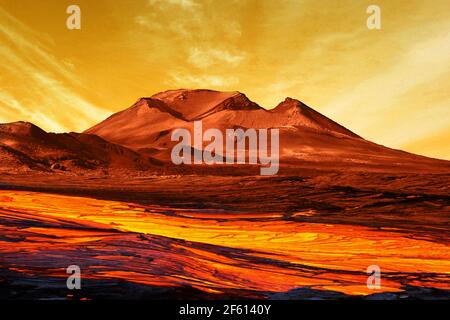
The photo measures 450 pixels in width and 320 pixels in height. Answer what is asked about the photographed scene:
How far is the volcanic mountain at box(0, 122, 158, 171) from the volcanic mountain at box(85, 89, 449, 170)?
21.1 ft

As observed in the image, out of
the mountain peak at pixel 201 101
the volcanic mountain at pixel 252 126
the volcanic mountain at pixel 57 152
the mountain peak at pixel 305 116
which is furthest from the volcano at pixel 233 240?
the mountain peak at pixel 201 101

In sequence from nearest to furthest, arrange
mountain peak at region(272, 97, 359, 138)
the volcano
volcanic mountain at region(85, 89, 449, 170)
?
1. the volcano
2. volcanic mountain at region(85, 89, 449, 170)
3. mountain peak at region(272, 97, 359, 138)

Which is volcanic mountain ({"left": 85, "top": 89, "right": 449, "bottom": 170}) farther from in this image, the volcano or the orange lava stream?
the orange lava stream

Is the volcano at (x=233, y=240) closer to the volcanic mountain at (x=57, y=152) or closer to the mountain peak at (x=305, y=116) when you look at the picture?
the volcanic mountain at (x=57, y=152)

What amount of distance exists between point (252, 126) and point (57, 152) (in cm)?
3065

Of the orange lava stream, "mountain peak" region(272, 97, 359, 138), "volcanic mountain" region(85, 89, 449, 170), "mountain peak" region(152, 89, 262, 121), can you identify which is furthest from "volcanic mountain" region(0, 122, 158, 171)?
"mountain peak" region(152, 89, 262, 121)

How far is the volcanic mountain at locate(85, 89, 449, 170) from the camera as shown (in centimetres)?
4228

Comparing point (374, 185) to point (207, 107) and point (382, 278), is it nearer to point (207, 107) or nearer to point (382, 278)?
point (382, 278)

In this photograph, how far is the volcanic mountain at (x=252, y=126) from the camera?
4228 cm

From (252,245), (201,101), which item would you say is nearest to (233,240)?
(252,245)

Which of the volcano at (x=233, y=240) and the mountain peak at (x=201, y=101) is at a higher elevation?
the mountain peak at (x=201, y=101)

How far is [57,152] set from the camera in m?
30.0

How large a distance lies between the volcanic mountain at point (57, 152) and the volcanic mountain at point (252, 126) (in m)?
6.42

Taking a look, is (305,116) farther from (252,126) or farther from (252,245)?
(252,245)
